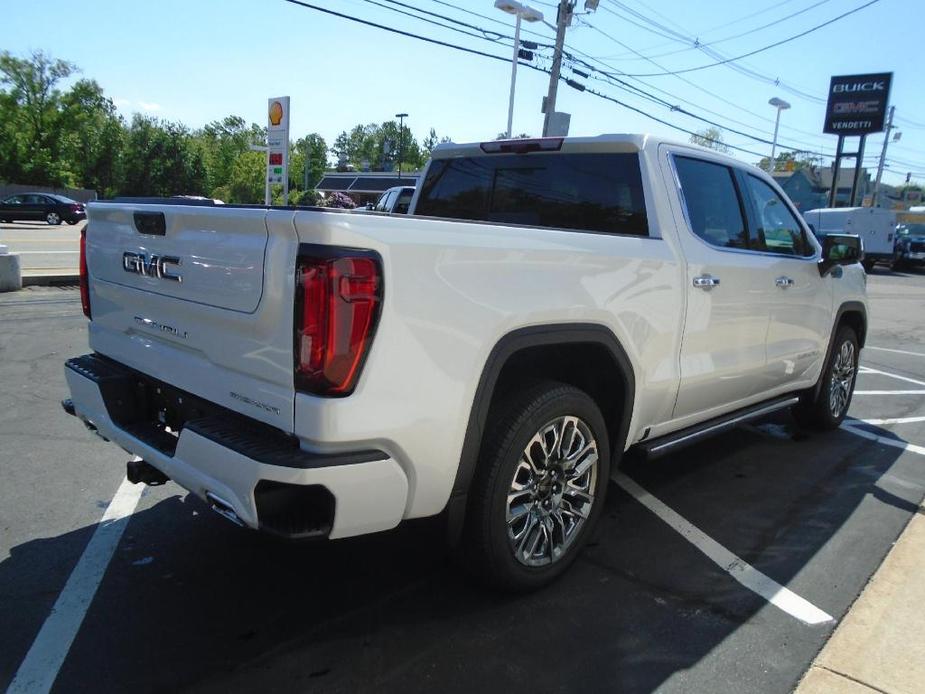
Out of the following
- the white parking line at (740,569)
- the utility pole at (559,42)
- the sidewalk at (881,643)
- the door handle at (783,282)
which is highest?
the utility pole at (559,42)

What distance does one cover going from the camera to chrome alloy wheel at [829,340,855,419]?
5.47 m

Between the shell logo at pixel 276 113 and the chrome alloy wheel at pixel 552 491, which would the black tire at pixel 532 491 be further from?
the shell logo at pixel 276 113

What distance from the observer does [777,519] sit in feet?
12.8

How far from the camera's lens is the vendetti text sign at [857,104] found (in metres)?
41.4

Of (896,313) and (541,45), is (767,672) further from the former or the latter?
(541,45)

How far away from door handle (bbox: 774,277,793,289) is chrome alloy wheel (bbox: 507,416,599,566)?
1.96 m

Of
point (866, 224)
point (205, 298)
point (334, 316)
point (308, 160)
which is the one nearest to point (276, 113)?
point (205, 298)

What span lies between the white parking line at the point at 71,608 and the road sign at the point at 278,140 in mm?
10832

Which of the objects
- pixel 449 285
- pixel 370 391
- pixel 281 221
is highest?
pixel 281 221

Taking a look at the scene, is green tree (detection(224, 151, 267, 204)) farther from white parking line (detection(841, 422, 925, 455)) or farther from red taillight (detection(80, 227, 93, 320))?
red taillight (detection(80, 227, 93, 320))

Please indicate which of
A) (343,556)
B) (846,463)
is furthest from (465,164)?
(846,463)

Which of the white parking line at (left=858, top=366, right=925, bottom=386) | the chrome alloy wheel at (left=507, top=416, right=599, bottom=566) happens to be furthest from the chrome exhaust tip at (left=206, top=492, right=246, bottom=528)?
the white parking line at (left=858, top=366, right=925, bottom=386)

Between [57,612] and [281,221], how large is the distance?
6.11 feet

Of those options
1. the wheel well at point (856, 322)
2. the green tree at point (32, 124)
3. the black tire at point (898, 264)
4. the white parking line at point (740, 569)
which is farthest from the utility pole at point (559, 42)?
the green tree at point (32, 124)
